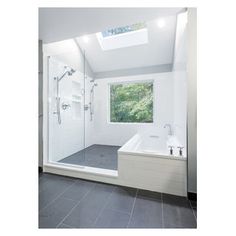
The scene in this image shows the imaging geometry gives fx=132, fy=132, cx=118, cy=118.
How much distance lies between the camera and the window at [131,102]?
3752mm

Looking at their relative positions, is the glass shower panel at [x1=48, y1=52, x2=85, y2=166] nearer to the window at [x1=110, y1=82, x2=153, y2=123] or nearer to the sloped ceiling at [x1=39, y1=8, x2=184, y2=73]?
the sloped ceiling at [x1=39, y1=8, x2=184, y2=73]

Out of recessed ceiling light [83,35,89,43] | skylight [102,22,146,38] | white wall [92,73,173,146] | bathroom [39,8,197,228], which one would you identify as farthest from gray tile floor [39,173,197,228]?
recessed ceiling light [83,35,89,43]

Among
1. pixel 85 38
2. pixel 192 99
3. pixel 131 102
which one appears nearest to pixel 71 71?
pixel 85 38

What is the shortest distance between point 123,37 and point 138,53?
52 cm

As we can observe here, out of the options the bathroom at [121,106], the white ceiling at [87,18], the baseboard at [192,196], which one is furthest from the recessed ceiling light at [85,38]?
the baseboard at [192,196]

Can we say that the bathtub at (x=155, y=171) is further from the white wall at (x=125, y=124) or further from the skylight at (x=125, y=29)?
the skylight at (x=125, y=29)

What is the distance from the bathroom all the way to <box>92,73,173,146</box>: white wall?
26mm

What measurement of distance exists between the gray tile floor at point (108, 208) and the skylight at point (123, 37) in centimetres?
306

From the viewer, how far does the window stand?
3.75 meters

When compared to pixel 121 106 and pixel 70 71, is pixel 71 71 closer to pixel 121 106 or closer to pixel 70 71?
pixel 70 71
